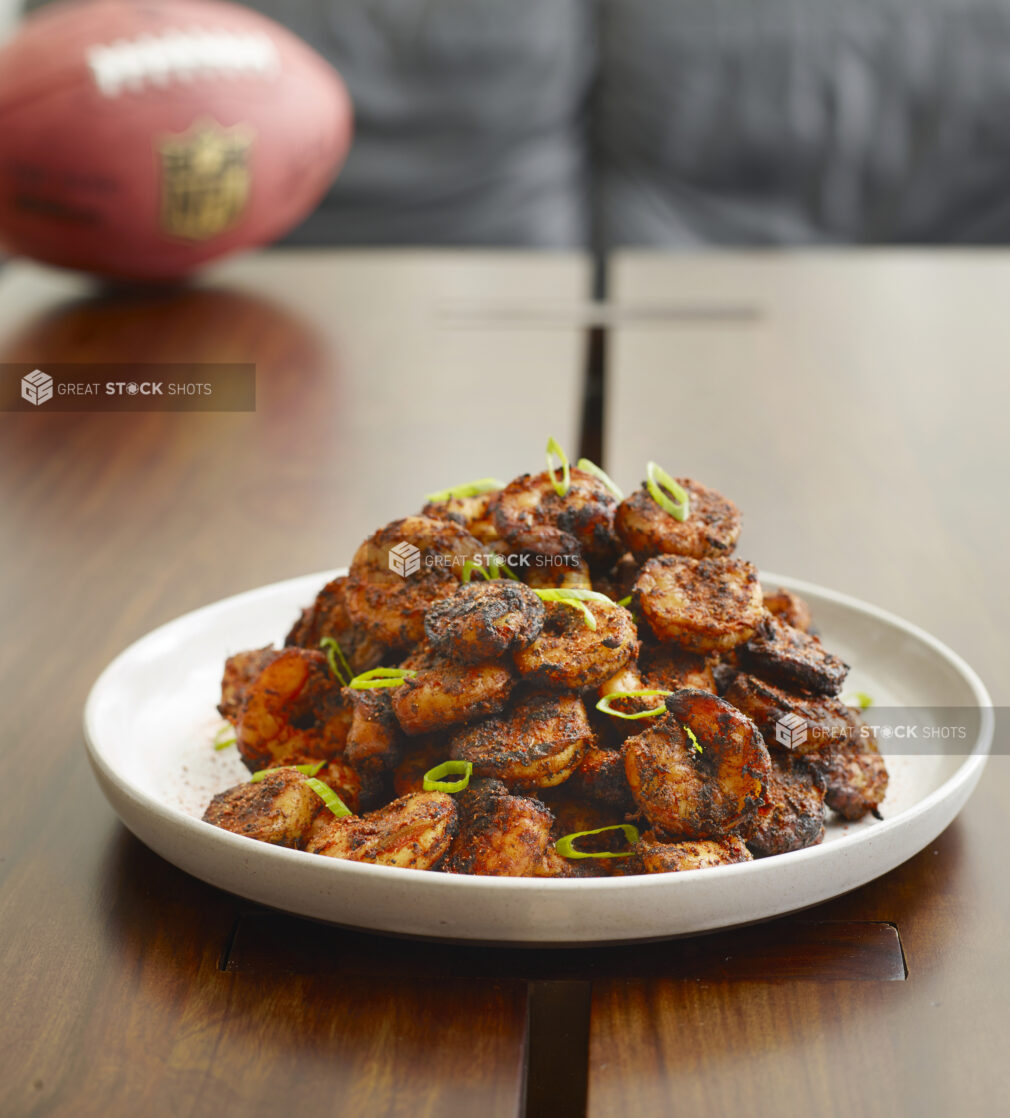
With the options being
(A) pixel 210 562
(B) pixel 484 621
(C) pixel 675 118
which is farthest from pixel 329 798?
(C) pixel 675 118

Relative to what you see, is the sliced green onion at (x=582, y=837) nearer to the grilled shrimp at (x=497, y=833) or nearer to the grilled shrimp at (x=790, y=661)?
the grilled shrimp at (x=497, y=833)

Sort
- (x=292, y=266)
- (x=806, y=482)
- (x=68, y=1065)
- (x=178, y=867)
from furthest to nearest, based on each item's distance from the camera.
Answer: (x=292, y=266) → (x=806, y=482) → (x=178, y=867) → (x=68, y=1065)

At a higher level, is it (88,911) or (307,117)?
(307,117)

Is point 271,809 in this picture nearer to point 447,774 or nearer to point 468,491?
point 447,774

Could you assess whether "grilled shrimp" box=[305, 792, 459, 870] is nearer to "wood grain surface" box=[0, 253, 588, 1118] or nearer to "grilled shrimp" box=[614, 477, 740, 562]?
"wood grain surface" box=[0, 253, 588, 1118]

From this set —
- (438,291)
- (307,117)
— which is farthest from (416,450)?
(307,117)

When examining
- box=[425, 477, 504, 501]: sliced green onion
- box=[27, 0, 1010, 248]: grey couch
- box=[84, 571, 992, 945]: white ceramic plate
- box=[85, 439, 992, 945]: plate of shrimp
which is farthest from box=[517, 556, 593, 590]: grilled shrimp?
box=[27, 0, 1010, 248]: grey couch

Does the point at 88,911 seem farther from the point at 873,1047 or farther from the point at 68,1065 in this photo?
the point at 873,1047
